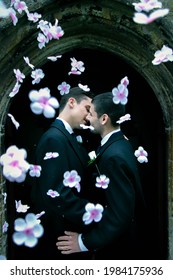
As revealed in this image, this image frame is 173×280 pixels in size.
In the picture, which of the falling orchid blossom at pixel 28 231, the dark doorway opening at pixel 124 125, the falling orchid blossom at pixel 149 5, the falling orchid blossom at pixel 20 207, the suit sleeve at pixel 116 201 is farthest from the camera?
the dark doorway opening at pixel 124 125

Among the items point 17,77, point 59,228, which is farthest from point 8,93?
point 59,228

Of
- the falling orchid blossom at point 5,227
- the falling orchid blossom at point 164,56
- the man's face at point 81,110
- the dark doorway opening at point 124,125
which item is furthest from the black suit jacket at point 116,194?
the dark doorway opening at point 124,125

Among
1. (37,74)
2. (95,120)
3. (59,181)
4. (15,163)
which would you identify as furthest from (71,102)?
(15,163)

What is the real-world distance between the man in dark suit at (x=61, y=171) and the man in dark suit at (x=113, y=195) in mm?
152

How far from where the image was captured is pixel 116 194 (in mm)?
3445

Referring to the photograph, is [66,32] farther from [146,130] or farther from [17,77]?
[146,130]

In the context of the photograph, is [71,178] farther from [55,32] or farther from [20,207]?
[55,32]

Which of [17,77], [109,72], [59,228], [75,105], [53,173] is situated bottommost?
[59,228]

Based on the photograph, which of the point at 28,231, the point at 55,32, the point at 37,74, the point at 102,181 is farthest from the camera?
the point at 37,74

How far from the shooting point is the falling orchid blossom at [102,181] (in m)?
3.43

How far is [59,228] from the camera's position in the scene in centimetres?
393

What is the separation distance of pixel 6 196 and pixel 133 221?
1205mm

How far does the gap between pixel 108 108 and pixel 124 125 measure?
0.99 meters

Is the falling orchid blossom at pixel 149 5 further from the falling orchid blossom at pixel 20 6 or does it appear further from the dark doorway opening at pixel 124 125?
the dark doorway opening at pixel 124 125
